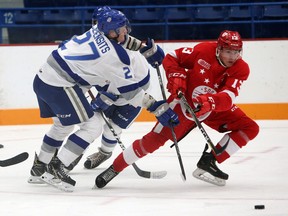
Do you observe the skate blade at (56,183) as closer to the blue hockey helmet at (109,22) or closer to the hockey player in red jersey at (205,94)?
the hockey player in red jersey at (205,94)

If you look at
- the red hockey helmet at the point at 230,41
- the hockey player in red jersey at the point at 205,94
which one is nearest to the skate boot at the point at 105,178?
the hockey player in red jersey at the point at 205,94

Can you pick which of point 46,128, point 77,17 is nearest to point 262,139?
point 46,128

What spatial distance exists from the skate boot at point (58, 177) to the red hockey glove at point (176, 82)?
720 mm

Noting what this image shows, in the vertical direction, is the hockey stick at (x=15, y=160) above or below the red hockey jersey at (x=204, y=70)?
below

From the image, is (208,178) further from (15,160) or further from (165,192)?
(15,160)

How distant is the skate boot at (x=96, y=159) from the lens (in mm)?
5062

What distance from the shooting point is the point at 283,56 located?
7922mm

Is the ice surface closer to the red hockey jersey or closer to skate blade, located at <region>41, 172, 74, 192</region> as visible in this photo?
skate blade, located at <region>41, 172, 74, 192</region>

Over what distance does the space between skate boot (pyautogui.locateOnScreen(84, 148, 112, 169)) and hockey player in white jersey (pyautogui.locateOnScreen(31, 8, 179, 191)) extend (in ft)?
2.56

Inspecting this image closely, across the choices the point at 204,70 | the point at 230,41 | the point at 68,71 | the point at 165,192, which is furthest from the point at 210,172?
the point at 68,71

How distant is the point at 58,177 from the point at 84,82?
20.9 inches

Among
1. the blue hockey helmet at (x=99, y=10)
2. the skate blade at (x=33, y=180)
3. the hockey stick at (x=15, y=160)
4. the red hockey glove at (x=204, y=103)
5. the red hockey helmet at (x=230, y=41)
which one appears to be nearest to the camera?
the red hockey glove at (x=204, y=103)

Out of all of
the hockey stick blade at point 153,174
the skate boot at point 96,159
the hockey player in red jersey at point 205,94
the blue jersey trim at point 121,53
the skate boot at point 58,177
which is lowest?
the skate boot at point 96,159

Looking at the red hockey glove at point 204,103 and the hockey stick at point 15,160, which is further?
the hockey stick at point 15,160
